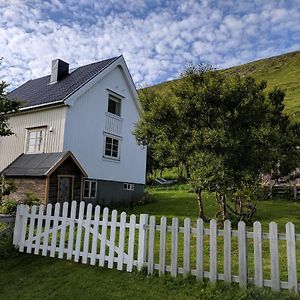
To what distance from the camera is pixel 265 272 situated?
287 inches

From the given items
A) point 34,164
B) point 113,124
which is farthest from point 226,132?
point 113,124

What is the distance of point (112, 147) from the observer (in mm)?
22891

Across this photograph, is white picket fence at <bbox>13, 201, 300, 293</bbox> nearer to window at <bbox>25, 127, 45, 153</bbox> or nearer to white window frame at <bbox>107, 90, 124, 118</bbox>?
window at <bbox>25, 127, 45, 153</bbox>

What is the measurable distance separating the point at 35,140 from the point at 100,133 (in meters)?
4.03

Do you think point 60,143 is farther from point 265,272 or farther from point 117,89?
point 265,272

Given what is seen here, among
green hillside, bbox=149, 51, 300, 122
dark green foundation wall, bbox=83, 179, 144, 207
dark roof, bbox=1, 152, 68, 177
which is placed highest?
green hillside, bbox=149, 51, 300, 122

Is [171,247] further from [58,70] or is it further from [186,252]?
[58,70]

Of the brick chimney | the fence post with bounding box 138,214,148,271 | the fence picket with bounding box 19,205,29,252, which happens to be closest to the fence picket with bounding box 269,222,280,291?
the fence post with bounding box 138,214,148,271

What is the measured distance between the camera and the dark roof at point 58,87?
66.2ft

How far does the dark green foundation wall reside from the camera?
70.6 ft

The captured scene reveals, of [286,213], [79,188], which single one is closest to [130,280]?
[79,188]

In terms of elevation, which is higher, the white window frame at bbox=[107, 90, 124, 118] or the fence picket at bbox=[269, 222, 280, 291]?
the white window frame at bbox=[107, 90, 124, 118]

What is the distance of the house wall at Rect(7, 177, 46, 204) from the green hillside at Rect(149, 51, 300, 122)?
5644 cm

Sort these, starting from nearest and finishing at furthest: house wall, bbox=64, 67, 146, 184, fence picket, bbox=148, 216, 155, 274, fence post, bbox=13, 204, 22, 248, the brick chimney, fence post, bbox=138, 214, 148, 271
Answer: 1. fence picket, bbox=148, 216, 155, 274
2. fence post, bbox=138, 214, 148, 271
3. fence post, bbox=13, 204, 22, 248
4. house wall, bbox=64, 67, 146, 184
5. the brick chimney
